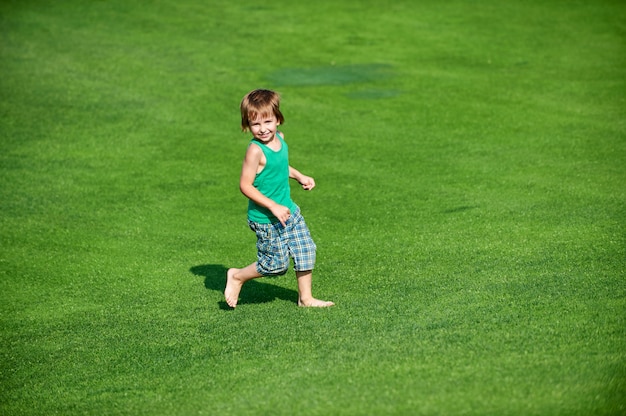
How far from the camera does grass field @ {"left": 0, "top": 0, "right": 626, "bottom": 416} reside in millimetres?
4879

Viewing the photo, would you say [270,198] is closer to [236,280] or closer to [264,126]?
[264,126]

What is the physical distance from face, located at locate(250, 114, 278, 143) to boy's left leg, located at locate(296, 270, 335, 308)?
0.99m

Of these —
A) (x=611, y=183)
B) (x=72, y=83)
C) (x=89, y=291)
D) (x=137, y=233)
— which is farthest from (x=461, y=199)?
(x=72, y=83)

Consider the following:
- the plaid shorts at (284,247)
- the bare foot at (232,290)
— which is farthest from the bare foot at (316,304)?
the bare foot at (232,290)

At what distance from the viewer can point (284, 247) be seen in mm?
6094

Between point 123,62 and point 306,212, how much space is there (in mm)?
7082

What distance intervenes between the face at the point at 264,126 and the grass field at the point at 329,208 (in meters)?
1.25

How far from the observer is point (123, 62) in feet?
47.8

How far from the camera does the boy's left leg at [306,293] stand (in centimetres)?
611

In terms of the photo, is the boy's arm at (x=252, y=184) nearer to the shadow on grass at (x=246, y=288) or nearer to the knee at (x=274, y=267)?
the knee at (x=274, y=267)

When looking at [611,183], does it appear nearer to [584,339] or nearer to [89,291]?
[584,339]

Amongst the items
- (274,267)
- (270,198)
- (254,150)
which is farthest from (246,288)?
(254,150)

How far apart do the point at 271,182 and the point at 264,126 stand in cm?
40

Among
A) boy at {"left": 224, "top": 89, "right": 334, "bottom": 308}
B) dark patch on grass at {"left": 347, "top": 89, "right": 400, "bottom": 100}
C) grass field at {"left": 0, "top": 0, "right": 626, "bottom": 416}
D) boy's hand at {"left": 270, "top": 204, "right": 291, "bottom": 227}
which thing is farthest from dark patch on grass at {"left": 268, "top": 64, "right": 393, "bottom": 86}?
boy's hand at {"left": 270, "top": 204, "right": 291, "bottom": 227}
